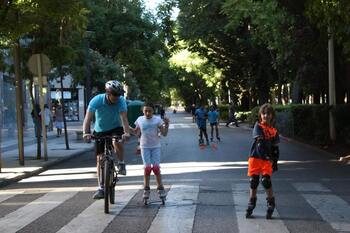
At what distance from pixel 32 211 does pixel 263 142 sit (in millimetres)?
3622

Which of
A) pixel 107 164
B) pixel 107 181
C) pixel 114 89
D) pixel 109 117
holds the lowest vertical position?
pixel 107 181

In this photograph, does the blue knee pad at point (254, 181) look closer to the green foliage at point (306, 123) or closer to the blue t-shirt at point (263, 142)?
the blue t-shirt at point (263, 142)

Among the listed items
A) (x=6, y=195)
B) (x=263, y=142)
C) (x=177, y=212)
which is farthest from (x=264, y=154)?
(x=6, y=195)

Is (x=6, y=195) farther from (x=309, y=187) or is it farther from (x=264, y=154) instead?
(x=309, y=187)

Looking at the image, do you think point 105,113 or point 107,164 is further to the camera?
point 105,113

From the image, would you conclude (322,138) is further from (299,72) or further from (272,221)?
(272,221)

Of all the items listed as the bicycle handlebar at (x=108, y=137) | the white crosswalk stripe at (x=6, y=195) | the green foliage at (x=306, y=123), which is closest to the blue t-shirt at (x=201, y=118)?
the green foliage at (x=306, y=123)

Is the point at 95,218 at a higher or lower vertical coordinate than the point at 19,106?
lower

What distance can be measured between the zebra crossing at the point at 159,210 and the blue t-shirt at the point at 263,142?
859mm

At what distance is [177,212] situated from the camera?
905cm

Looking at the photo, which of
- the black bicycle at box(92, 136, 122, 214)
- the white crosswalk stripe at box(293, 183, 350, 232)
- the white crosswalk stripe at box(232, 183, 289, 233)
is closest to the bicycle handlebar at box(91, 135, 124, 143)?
the black bicycle at box(92, 136, 122, 214)

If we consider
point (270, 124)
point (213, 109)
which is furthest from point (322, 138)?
point (270, 124)

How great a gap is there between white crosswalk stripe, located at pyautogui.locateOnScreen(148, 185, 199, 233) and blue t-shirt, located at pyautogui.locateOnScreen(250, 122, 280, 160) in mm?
1247

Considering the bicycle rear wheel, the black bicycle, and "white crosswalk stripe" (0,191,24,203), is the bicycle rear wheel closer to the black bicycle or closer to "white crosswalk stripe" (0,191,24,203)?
the black bicycle
